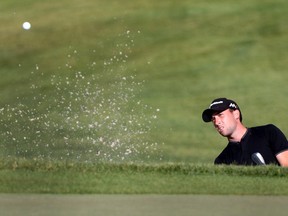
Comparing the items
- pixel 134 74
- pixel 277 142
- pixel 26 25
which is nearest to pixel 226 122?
pixel 277 142

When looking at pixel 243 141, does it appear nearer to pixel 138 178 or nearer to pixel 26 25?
pixel 138 178

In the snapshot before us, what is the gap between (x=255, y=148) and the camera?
3779mm

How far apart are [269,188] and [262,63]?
500 centimetres

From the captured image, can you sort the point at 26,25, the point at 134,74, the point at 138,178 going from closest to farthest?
1. the point at 138,178
2. the point at 134,74
3. the point at 26,25

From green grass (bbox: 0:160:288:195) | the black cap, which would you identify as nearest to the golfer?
the black cap

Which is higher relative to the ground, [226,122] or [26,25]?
[26,25]

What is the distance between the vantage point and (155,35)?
25.4 ft

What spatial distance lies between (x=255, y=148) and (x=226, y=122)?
18 cm

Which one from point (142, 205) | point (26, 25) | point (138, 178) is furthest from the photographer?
point (26, 25)

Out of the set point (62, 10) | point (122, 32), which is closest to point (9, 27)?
point (62, 10)

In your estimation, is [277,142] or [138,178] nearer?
[138,178]

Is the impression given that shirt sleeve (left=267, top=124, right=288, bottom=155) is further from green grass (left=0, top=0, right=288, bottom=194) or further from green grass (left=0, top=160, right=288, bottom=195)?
green grass (left=0, top=0, right=288, bottom=194)

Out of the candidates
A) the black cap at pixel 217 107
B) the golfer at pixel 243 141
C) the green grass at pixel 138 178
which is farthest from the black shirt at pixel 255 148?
the green grass at pixel 138 178

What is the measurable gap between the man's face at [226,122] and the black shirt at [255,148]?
7cm
